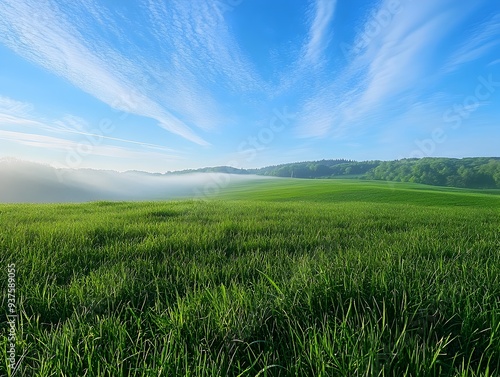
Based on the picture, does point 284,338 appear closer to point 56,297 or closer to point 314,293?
point 314,293

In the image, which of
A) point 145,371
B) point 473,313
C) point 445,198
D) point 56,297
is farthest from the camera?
point 445,198

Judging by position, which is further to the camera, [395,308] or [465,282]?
[465,282]

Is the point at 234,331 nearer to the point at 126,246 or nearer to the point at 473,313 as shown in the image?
the point at 473,313

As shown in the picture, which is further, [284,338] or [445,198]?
[445,198]

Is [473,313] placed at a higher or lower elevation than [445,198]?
higher

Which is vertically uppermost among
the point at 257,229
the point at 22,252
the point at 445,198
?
the point at 22,252

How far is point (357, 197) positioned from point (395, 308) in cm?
3520

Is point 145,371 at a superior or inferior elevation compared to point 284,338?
superior

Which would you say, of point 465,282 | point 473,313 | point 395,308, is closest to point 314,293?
point 395,308

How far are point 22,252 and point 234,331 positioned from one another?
11.8 ft

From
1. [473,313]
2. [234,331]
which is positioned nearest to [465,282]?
[473,313]

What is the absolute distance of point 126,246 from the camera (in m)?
4.11

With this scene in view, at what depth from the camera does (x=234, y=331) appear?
1605mm

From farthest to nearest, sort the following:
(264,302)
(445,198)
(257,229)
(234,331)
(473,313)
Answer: (445,198) < (257,229) < (264,302) < (473,313) < (234,331)
